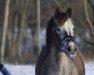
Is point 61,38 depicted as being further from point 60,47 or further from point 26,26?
point 26,26

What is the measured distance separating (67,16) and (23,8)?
24.4m

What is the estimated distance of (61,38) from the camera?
283 inches

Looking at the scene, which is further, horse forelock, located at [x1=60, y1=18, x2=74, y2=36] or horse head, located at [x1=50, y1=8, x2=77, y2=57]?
horse forelock, located at [x1=60, y1=18, x2=74, y2=36]

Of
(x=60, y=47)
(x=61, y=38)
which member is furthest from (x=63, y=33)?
(x=60, y=47)

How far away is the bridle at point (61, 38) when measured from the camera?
7055 mm

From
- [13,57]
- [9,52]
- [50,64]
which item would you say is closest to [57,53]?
[50,64]

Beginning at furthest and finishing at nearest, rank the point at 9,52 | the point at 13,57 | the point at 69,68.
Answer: the point at 9,52
the point at 13,57
the point at 69,68

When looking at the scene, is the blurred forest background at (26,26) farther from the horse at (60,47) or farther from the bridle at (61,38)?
the bridle at (61,38)

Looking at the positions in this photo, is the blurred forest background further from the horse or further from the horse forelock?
the horse forelock

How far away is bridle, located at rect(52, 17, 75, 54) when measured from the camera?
7055mm

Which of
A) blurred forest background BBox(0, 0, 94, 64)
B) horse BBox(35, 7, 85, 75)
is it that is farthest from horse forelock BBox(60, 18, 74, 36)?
blurred forest background BBox(0, 0, 94, 64)

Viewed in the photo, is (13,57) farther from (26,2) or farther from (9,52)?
(26,2)

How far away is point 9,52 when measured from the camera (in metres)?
29.6

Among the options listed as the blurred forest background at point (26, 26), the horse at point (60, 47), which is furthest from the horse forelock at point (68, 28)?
the blurred forest background at point (26, 26)
